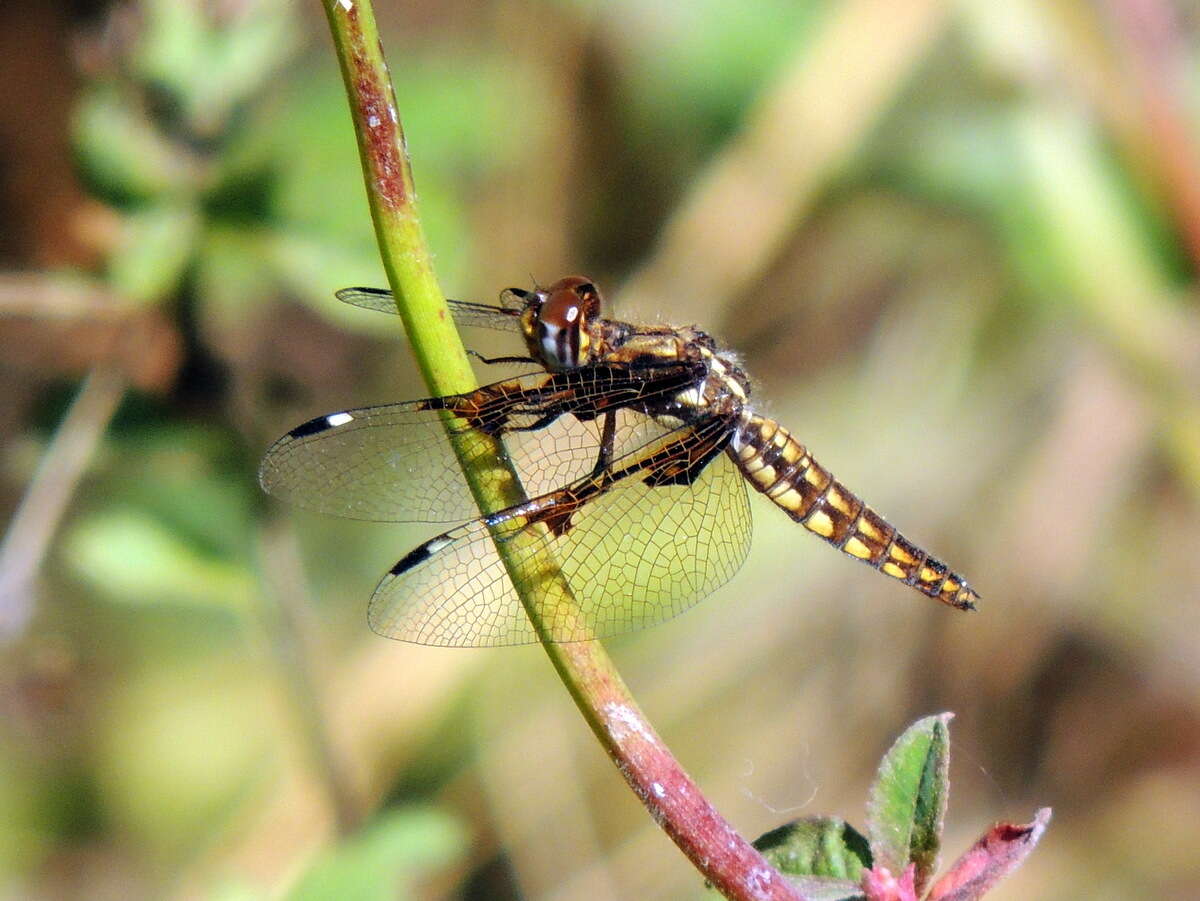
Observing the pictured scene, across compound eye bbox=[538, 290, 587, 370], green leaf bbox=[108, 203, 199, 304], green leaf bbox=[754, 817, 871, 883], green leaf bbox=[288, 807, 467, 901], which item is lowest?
green leaf bbox=[754, 817, 871, 883]

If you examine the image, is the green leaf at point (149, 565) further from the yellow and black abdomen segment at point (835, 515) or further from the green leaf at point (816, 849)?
the green leaf at point (816, 849)

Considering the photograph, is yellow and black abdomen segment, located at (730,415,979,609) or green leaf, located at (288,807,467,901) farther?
yellow and black abdomen segment, located at (730,415,979,609)

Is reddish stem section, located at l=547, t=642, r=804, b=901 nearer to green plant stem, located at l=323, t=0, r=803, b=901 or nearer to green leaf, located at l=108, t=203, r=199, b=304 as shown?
green plant stem, located at l=323, t=0, r=803, b=901

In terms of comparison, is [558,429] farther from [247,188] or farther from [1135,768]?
[1135,768]

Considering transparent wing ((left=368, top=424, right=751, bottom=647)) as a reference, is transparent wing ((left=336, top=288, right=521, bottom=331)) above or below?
above

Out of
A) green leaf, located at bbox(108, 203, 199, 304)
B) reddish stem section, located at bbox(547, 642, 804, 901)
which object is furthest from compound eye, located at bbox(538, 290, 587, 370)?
reddish stem section, located at bbox(547, 642, 804, 901)

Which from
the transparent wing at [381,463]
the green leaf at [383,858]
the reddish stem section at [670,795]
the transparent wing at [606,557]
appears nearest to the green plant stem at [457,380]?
the reddish stem section at [670,795]

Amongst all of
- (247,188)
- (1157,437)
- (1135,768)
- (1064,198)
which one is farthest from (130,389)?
(1135,768)

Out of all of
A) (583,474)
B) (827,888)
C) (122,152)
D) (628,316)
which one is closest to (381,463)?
(583,474)
